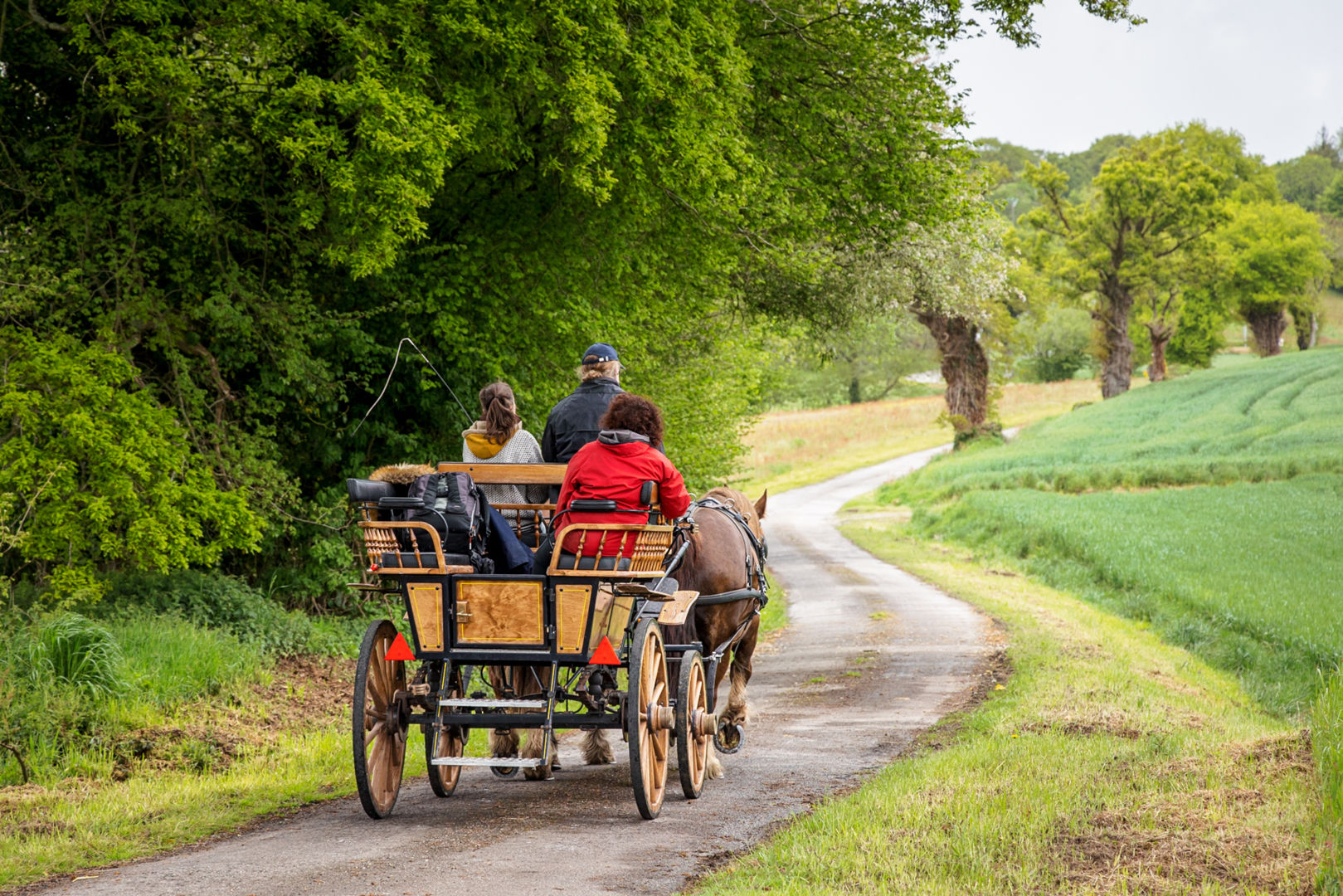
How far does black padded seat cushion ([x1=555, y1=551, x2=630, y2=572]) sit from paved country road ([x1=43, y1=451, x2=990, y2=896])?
1.34 m

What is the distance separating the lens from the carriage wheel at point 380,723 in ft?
20.9

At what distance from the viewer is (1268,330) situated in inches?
3396

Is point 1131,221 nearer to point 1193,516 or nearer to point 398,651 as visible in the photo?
point 1193,516

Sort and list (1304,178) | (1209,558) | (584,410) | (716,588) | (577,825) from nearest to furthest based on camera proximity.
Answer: (577,825)
(584,410)
(716,588)
(1209,558)
(1304,178)

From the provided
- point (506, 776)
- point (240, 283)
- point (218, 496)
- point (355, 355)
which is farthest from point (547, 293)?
point (506, 776)

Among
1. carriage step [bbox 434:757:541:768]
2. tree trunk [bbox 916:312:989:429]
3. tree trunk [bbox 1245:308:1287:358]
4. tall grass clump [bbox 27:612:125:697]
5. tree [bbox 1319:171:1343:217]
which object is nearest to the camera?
carriage step [bbox 434:757:541:768]

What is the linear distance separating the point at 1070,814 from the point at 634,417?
10.3ft

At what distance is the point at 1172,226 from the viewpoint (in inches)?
2527

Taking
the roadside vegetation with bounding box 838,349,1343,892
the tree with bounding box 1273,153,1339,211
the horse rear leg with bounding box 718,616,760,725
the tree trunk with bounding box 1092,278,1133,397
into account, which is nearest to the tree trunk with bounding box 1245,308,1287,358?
the tree trunk with bounding box 1092,278,1133,397

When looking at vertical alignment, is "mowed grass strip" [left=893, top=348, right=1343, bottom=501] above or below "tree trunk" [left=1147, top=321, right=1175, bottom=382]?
below

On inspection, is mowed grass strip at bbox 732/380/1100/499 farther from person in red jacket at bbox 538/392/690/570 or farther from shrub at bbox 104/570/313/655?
person in red jacket at bbox 538/392/690/570

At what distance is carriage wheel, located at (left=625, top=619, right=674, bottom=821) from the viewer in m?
6.22

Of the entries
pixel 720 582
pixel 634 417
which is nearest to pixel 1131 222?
pixel 720 582

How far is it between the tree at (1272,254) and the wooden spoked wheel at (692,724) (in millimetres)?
77263
